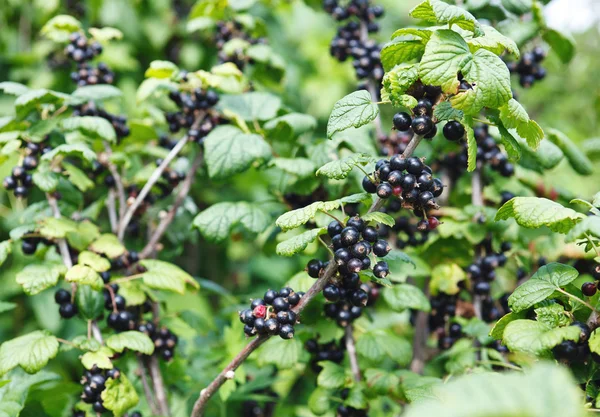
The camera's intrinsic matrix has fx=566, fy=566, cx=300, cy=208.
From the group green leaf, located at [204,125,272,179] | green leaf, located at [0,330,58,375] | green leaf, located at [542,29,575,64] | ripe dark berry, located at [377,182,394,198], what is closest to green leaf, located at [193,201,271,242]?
green leaf, located at [204,125,272,179]

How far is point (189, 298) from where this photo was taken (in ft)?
11.5

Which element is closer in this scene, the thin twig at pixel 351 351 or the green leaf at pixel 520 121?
the green leaf at pixel 520 121

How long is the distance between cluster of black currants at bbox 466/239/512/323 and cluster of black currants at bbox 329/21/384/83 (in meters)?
0.82

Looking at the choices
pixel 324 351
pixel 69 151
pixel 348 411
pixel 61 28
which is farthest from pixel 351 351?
pixel 61 28

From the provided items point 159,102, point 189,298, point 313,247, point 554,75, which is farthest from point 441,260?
point 554,75

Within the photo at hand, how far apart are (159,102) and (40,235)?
1677 millimetres

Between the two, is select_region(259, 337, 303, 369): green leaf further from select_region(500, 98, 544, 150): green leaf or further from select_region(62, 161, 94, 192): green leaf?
select_region(500, 98, 544, 150): green leaf

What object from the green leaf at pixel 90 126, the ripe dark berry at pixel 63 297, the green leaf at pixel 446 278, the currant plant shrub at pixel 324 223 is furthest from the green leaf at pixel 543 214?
the ripe dark berry at pixel 63 297

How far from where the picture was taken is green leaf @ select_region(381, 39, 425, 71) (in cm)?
144

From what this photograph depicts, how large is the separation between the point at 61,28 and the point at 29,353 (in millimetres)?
1344

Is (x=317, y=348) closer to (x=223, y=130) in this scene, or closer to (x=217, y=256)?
(x=223, y=130)

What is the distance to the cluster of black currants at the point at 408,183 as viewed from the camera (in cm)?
138

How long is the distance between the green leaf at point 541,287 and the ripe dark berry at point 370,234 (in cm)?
37

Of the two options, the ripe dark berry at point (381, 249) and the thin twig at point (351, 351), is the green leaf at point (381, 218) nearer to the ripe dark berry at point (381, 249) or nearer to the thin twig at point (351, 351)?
the ripe dark berry at point (381, 249)
